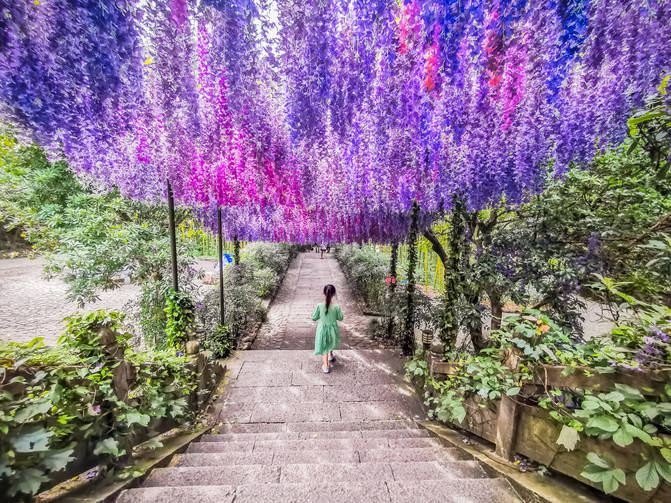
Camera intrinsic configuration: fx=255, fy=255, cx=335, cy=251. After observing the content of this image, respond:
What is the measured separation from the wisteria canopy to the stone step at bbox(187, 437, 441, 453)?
2.15m

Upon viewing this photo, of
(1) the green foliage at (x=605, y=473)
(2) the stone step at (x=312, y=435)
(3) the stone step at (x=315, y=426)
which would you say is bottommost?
(3) the stone step at (x=315, y=426)

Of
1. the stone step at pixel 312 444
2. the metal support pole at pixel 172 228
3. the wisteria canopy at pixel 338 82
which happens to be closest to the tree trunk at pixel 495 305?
the wisteria canopy at pixel 338 82

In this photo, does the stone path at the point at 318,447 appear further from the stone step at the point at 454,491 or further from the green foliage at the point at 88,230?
the green foliage at the point at 88,230

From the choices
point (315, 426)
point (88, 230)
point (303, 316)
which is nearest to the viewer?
point (315, 426)

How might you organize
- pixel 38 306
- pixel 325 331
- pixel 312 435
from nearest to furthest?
pixel 312 435 < pixel 325 331 < pixel 38 306

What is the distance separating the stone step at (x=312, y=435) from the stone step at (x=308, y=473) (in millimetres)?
600

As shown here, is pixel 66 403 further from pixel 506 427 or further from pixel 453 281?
pixel 453 281

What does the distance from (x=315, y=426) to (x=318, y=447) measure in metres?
0.47

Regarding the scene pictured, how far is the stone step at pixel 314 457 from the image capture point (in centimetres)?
179

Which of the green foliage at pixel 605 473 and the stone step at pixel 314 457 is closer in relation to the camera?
the green foliage at pixel 605 473

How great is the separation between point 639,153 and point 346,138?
2.73m

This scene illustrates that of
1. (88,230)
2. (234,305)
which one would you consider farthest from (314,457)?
(88,230)

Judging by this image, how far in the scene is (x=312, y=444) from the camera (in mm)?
2018

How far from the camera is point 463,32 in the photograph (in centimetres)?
165
